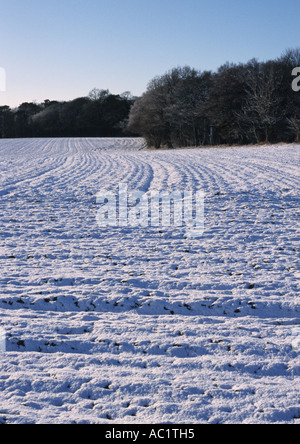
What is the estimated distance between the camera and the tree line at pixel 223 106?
1811 inches

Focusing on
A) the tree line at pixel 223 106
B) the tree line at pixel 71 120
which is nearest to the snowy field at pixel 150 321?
the tree line at pixel 223 106

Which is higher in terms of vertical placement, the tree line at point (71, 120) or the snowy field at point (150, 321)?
the tree line at point (71, 120)

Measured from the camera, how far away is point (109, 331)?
5219 mm

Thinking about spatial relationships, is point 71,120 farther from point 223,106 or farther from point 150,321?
point 150,321

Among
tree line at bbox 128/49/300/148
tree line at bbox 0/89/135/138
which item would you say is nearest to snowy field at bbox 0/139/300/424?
tree line at bbox 128/49/300/148

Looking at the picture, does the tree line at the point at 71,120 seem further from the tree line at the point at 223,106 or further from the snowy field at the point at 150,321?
the snowy field at the point at 150,321

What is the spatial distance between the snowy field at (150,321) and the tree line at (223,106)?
31.9 meters

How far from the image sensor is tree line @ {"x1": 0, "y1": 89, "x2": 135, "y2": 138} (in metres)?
97.0

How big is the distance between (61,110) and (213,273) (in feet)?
327

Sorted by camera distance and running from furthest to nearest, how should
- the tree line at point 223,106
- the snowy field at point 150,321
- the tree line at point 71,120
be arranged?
the tree line at point 71,120, the tree line at point 223,106, the snowy field at point 150,321

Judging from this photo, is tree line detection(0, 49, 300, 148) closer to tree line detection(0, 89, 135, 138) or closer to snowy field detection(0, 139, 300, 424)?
Result: snowy field detection(0, 139, 300, 424)

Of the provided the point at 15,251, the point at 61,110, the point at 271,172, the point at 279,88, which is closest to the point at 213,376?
the point at 15,251

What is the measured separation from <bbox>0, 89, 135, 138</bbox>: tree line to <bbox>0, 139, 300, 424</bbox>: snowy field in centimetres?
8857

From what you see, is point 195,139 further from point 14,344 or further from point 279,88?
point 14,344
